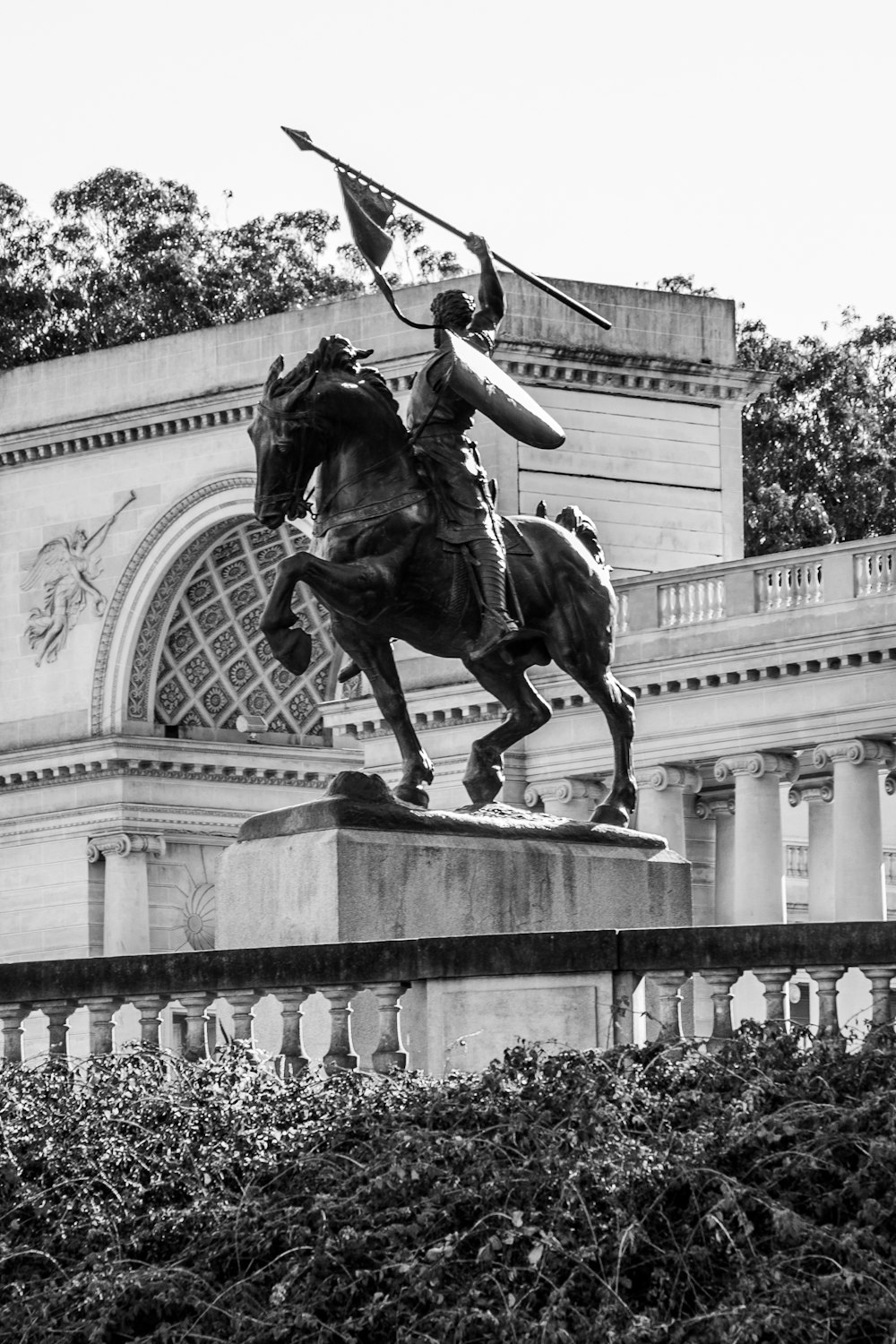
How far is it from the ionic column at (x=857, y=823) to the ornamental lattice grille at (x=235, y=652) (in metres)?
10.1

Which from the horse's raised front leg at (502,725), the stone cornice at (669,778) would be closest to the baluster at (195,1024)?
the horse's raised front leg at (502,725)

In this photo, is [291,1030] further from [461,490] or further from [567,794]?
[567,794]

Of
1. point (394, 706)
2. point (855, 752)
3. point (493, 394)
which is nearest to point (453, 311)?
point (493, 394)

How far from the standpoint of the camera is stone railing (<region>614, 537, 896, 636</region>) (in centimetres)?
4531

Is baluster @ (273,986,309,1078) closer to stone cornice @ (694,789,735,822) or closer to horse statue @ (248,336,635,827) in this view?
horse statue @ (248,336,635,827)

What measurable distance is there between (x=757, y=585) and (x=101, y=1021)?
30238mm

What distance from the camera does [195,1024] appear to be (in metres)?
16.8

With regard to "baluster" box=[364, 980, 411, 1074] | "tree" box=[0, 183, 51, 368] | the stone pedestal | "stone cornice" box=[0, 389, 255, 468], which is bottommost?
"baluster" box=[364, 980, 411, 1074]

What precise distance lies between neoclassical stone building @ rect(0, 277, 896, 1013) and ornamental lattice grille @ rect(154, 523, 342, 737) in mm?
44

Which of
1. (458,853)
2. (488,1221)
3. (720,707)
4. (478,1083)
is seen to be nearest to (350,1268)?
(488,1221)

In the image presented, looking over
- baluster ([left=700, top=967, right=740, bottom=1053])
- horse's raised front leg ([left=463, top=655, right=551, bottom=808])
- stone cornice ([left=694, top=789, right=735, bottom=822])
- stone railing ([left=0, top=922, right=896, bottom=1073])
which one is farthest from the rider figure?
stone cornice ([left=694, top=789, right=735, bottom=822])

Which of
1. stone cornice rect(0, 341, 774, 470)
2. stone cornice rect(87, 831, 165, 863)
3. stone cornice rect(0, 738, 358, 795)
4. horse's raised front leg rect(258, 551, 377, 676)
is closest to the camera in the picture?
horse's raised front leg rect(258, 551, 377, 676)

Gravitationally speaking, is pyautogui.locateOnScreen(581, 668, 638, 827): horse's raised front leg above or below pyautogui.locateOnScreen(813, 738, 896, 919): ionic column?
below

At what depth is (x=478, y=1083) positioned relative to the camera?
14.7 m
